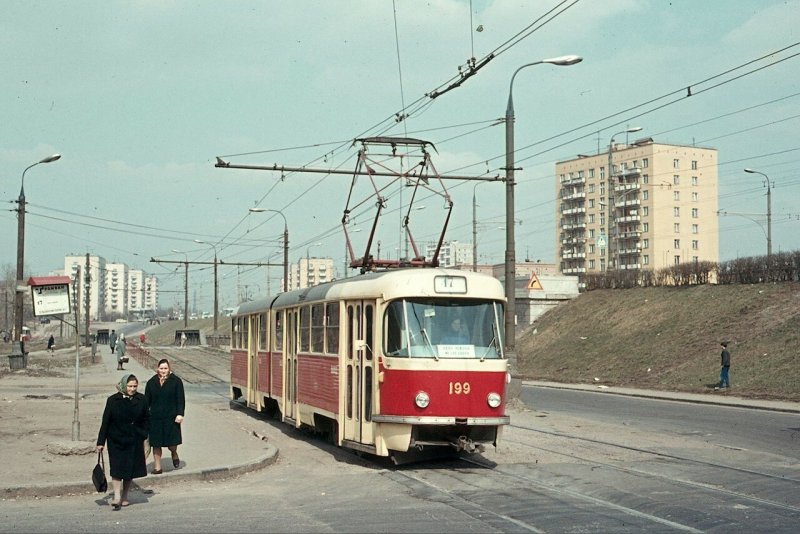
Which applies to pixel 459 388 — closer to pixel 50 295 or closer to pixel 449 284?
pixel 449 284

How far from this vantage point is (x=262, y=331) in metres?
22.2

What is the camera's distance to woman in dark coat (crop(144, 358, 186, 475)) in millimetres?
12953

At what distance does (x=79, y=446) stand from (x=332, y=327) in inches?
167

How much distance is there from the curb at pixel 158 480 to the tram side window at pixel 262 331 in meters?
7.50

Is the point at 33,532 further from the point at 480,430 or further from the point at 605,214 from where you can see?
the point at 605,214

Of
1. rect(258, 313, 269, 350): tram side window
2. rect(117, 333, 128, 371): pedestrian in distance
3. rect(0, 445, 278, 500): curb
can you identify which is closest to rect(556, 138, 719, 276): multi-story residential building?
rect(117, 333, 128, 371): pedestrian in distance

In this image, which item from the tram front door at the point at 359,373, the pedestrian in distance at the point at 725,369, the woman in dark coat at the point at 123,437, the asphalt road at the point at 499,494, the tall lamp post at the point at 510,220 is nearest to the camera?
the asphalt road at the point at 499,494

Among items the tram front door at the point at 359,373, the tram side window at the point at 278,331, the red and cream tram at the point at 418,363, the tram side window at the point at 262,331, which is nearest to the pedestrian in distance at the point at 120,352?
the tram side window at the point at 262,331

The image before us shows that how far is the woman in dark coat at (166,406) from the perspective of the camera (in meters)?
13.0

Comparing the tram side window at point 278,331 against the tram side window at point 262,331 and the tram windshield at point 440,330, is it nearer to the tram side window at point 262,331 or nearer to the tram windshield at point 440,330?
the tram side window at point 262,331

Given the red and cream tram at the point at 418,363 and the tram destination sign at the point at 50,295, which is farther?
the tram destination sign at the point at 50,295

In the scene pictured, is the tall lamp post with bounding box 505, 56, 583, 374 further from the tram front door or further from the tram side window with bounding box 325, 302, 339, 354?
the tram front door

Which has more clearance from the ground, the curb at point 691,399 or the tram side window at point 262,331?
the tram side window at point 262,331

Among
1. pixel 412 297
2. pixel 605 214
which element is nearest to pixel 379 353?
A: pixel 412 297
